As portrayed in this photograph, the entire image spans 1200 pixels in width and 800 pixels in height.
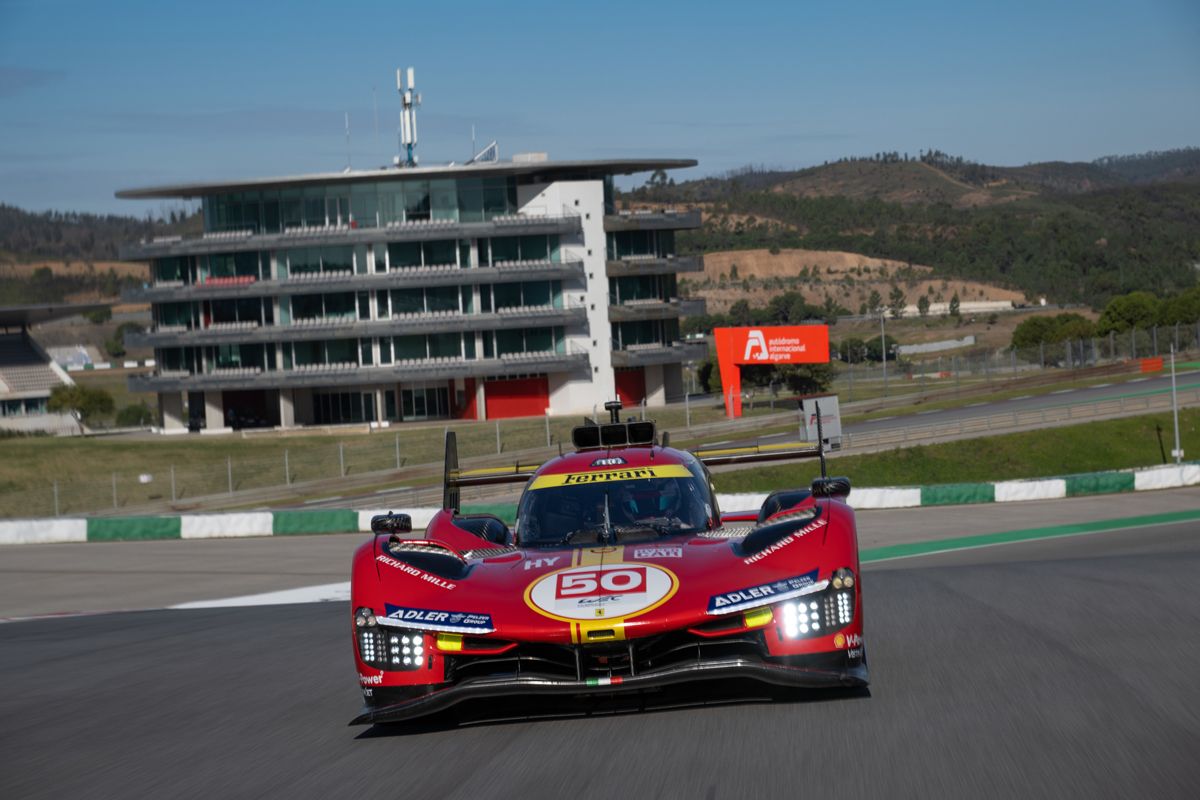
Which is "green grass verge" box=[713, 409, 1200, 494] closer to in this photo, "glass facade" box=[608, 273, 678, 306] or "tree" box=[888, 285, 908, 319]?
"glass facade" box=[608, 273, 678, 306]

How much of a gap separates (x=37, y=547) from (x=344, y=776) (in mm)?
24312

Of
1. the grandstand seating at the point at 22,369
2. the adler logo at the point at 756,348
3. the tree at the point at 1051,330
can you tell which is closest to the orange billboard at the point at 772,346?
the adler logo at the point at 756,348

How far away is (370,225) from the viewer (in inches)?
3260

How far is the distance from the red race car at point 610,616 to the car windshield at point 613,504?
0.83 metres

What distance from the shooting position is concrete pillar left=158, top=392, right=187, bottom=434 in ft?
288

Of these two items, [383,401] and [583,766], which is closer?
[583,766]

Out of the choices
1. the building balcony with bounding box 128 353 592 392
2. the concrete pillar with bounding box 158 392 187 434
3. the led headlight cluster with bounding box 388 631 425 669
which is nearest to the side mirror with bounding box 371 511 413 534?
the led headlight cluster with bounding box 388 631 425 669

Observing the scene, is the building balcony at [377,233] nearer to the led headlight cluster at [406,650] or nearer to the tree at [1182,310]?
the tree at [1182,310]

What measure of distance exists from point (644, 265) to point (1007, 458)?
35929 millimetres

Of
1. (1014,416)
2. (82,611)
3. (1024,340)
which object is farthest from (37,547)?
(1024,340)

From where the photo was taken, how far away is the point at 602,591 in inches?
278

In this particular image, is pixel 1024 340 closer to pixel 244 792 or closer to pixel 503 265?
pixel 503 265

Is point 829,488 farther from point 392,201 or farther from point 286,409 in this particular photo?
point 286,409

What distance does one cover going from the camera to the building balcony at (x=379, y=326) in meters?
81.2
